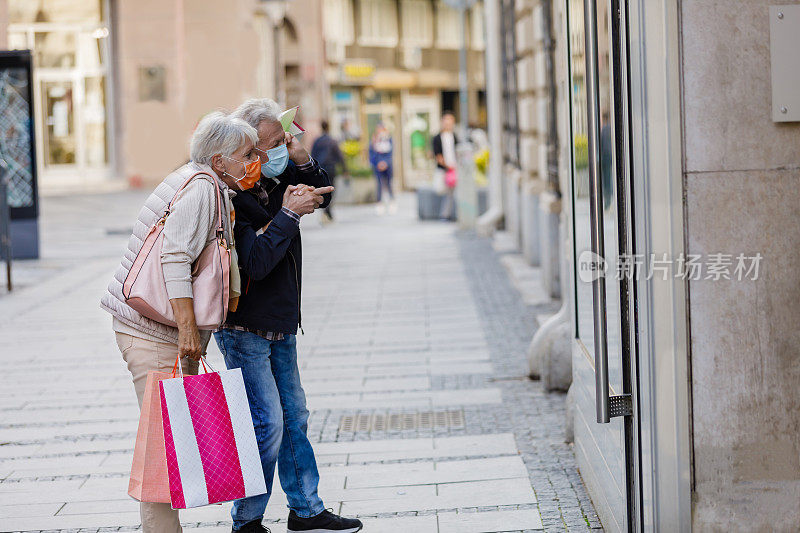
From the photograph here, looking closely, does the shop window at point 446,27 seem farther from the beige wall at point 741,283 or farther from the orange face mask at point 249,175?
the beige wall at point 741,283

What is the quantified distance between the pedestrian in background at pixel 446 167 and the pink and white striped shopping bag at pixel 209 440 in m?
17.7

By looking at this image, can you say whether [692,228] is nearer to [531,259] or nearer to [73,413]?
[73,413]

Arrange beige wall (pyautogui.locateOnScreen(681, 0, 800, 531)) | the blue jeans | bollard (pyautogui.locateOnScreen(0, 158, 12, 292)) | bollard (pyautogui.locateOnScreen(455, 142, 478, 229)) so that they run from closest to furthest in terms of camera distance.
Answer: beige wall (pyautogui.locateOnScreen(681, 0, 800, 531))
the blue jeans
bollard (pyautogui.locateOnScreen(0, 158, 12, 292))
bollard (pyautogui.locateOnScreen(455, 142, 478, 229))

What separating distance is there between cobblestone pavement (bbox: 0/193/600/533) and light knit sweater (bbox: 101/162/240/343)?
1143 millimetres

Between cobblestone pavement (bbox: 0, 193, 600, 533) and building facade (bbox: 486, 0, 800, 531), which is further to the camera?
cobblestone pavement (bbox: 0, 193, 600, 533)

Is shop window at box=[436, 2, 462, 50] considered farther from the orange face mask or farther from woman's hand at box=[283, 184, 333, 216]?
the orange face mask

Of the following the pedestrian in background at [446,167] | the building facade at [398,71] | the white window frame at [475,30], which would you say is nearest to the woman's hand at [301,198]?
the pedestrian in background at [446,167]

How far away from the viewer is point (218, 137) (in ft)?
13.8

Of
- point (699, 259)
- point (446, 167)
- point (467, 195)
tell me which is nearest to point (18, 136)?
point (467, 195)

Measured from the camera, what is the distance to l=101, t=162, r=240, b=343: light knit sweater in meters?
4.08

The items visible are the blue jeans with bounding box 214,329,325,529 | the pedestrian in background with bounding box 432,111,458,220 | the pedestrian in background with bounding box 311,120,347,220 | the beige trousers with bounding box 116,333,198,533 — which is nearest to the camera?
the beige trousers with bounding box 116,333,198,533

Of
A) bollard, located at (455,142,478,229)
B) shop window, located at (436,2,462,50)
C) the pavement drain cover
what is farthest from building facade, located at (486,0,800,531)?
shop window, located at (436,2,462,50)

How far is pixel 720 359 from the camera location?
155 inches

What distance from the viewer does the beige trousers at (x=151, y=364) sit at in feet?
13.8
